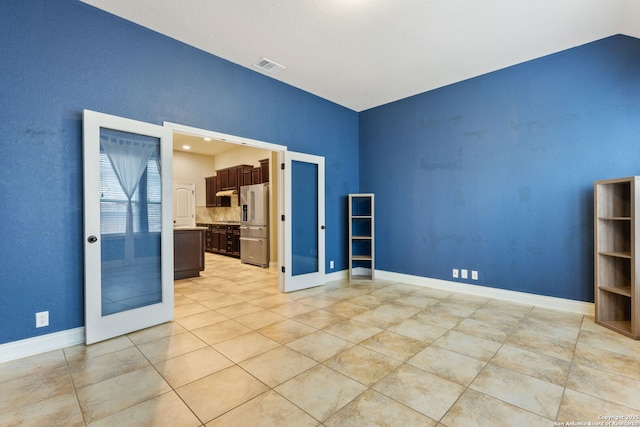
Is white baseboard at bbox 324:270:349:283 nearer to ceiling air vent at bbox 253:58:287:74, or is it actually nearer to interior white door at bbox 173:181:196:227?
ceiling air vent at bbox 253:58:287:74

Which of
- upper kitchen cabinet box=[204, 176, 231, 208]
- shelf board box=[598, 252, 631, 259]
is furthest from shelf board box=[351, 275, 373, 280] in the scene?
upper kitchen cabinet box=[204, 176, 231, 208]

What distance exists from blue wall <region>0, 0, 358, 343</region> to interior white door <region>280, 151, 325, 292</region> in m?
1.63

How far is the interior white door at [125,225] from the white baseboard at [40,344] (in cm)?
15

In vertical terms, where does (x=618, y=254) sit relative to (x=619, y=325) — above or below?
above

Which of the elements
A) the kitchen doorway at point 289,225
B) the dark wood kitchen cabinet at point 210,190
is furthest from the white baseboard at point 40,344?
the dark wood kitchen cabinet at point 210,190

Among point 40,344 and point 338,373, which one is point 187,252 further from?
point 338,373

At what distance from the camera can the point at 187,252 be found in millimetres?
5422

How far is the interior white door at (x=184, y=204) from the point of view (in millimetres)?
8782

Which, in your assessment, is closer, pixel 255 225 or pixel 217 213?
pixel 255 225

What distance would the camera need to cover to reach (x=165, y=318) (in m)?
3.20

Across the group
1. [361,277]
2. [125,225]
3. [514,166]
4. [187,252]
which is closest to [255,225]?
[187,252]

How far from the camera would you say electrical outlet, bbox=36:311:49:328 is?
254 centimetres

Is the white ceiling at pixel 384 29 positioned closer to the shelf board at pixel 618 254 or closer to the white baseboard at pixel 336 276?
the shelf board at pixel 618 254

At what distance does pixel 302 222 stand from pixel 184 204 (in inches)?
230
